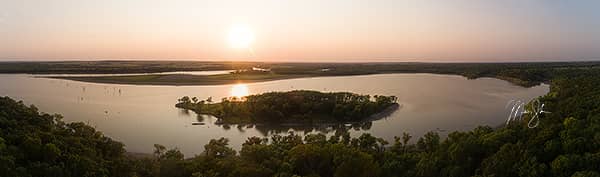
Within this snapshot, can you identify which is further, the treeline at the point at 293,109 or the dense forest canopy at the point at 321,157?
the treeline at the point at 293,109

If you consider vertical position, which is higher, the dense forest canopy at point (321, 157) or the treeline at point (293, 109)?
the dense forest canopy at point (321, 157)

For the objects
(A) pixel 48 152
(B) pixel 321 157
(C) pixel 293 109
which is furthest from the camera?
(C) pixel 293 109

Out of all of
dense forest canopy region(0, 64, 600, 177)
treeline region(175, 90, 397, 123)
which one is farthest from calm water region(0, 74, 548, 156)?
dense forest canopy region(0, 64, 600, 177)

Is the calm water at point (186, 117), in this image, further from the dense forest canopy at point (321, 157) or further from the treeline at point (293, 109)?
the dense forest canopy at point (321, 157)

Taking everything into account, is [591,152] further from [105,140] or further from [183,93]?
[183,93]

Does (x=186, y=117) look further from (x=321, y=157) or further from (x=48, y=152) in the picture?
(x=48, y=152)

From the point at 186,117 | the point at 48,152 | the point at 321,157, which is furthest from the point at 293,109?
the point at 48,152

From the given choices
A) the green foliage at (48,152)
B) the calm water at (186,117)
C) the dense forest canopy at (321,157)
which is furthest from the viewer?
the calm water at (186,117)

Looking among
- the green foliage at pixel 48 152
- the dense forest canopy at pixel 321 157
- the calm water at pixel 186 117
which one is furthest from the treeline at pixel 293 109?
the green foliage at pixel 48 152
